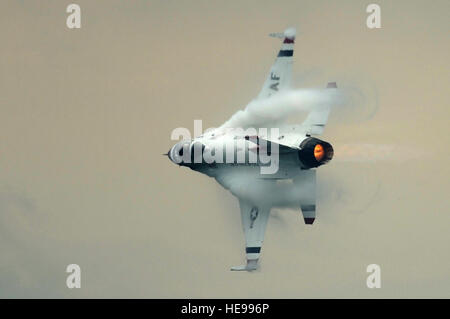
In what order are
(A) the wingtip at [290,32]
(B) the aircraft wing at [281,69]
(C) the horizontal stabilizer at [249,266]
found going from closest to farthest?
1. (B) the aircraft wing at [281,69]
2. (A) the wingtip at [290,32]
3. (C) the horizontal stabilizer at [249,266]

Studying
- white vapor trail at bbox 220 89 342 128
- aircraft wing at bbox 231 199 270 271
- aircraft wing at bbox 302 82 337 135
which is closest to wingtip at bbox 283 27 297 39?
white vapor trail at bbox 220 89 342 128

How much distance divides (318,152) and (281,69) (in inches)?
293

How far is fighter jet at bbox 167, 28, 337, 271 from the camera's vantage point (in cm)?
6038

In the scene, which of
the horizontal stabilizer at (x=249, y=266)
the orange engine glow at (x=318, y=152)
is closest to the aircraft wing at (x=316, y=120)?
the orange engine glow at (x=318, y=152)

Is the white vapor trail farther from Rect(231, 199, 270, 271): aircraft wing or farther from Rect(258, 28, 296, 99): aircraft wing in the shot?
Rect(231, 199, 270, 271): aircraft wing

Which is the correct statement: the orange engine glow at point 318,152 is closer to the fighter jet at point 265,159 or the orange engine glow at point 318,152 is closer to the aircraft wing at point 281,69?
the fighter jet at point 265,159

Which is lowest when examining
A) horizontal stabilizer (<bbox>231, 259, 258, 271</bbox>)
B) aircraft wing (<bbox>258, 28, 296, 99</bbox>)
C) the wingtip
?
horizontal stabilizer (<bbox>231, 259, 258, 271</bbox>)

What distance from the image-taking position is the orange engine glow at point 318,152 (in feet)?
195

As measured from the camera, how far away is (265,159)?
61.7 meters

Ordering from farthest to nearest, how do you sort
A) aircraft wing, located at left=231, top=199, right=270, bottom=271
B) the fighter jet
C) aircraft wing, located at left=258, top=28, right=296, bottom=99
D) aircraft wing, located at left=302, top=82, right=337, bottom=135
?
aircraft wing, located at left=231, top=199, right=270, bottom=271 → aircraft wing, located at left=258, top=28, right=296, bottom=99 → aircraft wing, located at left=302, top=82, right=337, bottom=135 → the fighter jet

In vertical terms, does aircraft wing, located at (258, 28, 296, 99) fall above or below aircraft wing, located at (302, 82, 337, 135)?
above

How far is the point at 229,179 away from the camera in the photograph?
64.4 metres

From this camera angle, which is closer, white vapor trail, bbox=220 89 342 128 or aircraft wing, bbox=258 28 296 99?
white vapor trail, bbox=220 89 342 128

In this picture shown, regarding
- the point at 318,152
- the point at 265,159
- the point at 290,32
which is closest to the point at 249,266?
the point at 265,159
